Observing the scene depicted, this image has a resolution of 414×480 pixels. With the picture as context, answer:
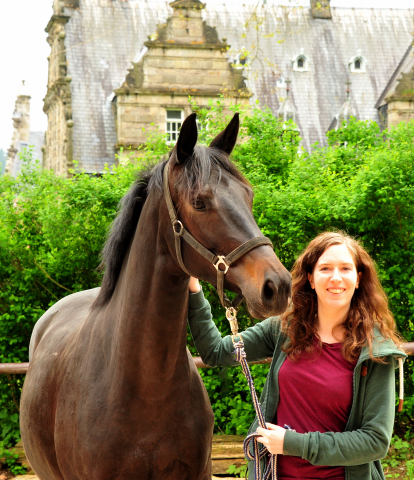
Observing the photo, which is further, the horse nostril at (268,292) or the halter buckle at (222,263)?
the halter buckle at (222,263)

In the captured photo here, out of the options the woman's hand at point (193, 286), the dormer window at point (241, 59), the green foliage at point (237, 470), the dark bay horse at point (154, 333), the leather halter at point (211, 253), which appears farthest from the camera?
the dormer window at point (241, 59)

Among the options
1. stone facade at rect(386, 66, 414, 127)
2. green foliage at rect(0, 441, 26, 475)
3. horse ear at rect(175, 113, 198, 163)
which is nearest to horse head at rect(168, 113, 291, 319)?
horse ear at rect(175, 113, 198, 163)

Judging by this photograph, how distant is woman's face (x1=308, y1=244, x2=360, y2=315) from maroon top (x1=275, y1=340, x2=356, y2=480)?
169 millimetres

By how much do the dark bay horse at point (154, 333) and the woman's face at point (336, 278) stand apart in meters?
0.47

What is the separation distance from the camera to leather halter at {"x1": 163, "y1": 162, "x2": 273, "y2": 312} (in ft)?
6.52

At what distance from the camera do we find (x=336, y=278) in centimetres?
238

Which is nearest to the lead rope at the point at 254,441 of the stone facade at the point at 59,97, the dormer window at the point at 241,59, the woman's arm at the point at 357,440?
the woman's arm at the point at 357,440

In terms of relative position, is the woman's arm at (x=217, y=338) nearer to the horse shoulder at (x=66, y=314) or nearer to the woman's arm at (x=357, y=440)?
the woman's arm at (x=357, y=440)

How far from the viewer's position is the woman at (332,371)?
2.20 metres

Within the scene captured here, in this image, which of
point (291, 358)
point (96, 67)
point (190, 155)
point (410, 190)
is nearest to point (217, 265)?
point (190, 155)

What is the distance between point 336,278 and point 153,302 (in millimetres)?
723

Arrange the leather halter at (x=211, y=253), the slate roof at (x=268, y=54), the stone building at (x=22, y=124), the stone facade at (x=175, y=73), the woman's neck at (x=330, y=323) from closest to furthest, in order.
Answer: the leather halter at (x=211, y=253), the woman's neck at (x=330, y=323), the stone facade at (x=175, y=73), the slate roof at (x=268, y=54), the stone building at (x=22, y=124)

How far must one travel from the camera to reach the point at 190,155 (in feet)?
7.39

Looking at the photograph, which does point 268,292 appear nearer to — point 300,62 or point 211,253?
point 211,253
